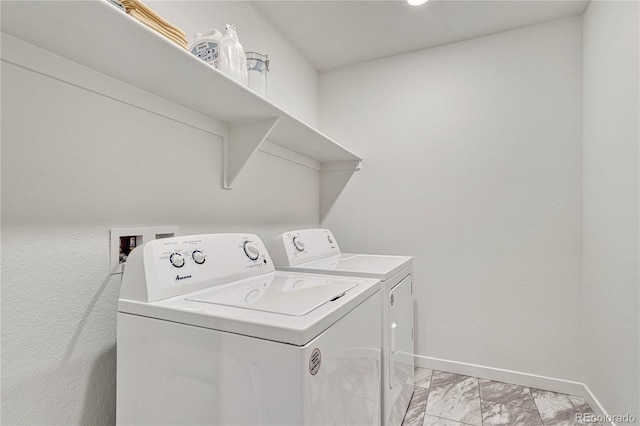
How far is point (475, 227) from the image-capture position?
7.35 ft

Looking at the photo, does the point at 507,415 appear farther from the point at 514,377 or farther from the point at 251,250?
the point at 251,250

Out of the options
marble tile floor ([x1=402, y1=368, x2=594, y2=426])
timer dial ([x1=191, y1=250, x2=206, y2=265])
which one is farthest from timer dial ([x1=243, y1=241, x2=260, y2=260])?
marble tile floor ([x1=402, y1=368, x2=594, y2=426])

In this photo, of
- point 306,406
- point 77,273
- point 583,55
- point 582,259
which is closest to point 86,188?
point 77,273

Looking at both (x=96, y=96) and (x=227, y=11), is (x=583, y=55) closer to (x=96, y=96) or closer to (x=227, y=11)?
(x=227, y=11)

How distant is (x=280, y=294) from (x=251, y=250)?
1.20ft

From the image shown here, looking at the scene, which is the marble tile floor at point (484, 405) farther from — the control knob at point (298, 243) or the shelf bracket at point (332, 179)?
the shelf bracket at point (332, 179)

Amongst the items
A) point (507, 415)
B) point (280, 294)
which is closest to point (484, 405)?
point (507, 415)

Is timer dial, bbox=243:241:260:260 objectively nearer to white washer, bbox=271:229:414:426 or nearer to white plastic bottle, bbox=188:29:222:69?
white washer, bbox=271:229:414:426

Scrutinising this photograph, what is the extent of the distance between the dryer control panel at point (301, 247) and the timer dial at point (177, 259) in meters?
0.70

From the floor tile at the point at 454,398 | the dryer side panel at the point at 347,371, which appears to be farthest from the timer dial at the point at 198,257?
the floor tile at the point at 454,398

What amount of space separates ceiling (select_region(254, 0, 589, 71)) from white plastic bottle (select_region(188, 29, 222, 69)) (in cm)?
89

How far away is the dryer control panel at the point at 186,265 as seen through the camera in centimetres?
94

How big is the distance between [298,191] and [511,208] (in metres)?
1.51

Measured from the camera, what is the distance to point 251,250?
52.7 inches
